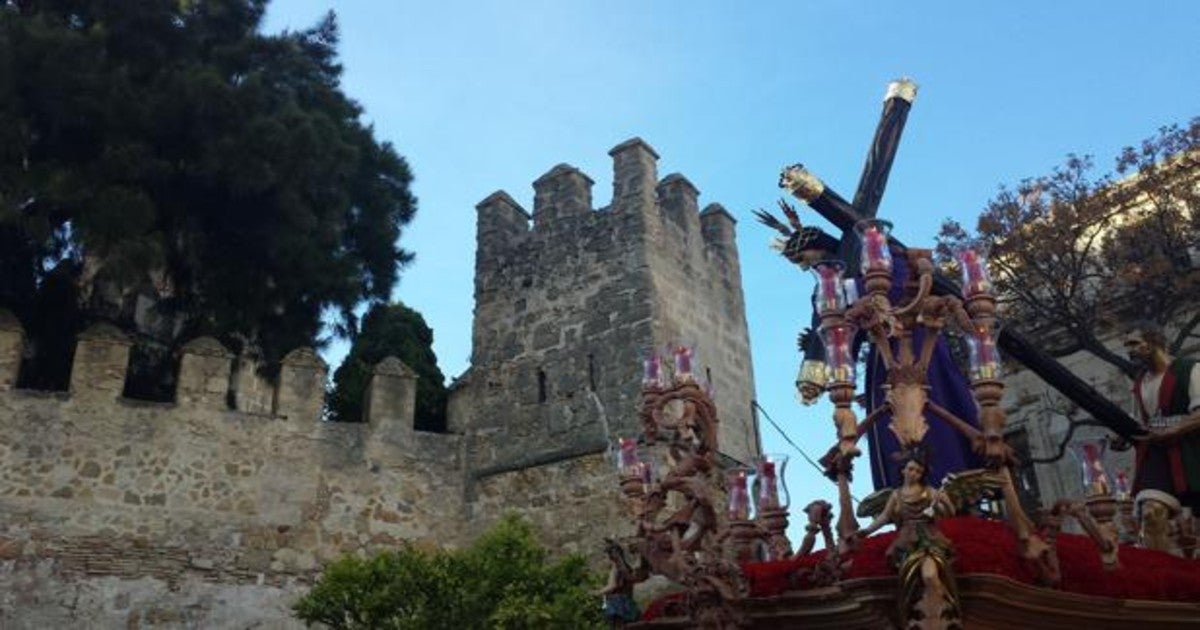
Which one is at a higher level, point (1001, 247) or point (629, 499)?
point (1001, 247)

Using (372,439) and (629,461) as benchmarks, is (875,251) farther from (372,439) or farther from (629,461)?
(372,439)

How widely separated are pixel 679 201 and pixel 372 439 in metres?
5.48

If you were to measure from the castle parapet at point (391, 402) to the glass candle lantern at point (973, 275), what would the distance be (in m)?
10.5

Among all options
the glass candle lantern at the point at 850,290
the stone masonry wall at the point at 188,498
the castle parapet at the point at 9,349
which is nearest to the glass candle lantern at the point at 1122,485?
the glass candle lantern at the point at 850,290

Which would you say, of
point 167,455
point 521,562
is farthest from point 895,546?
point 167,455

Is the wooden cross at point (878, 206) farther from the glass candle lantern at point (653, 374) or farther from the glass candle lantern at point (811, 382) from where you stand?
the glass candle lantern at point (653, 374)

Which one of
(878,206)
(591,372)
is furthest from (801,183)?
(591,372)

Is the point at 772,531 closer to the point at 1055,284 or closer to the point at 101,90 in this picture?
the point at 1055,284

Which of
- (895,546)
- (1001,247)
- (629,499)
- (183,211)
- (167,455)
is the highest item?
(183,211)

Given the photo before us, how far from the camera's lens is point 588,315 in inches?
599

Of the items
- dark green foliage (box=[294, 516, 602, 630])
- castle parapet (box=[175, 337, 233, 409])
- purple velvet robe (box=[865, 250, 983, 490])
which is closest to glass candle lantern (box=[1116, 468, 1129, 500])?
purple velvet robe (box=[865, 250, 983, 490])

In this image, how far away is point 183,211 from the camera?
567 inches

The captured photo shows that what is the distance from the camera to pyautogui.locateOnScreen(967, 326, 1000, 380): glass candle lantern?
185 inches

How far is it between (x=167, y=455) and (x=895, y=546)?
10855 millimetres
